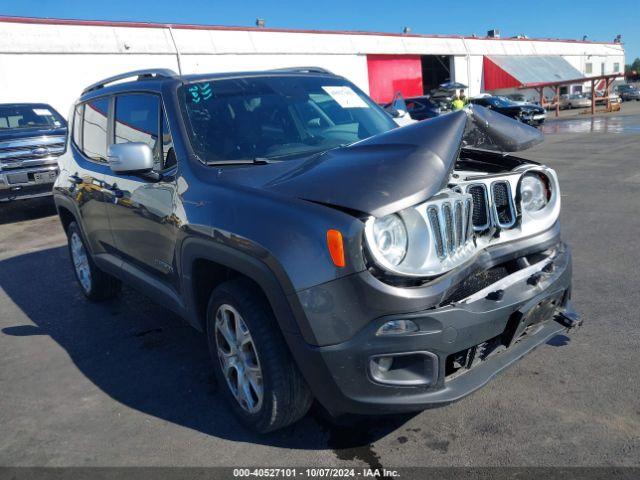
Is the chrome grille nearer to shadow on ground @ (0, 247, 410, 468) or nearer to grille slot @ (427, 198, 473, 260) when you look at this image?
shadow on ground @ (0, 247, 410, 468)

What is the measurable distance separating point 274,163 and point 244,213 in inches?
20.7

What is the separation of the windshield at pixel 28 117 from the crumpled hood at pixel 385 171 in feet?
31.2

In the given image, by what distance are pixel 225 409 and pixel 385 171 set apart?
1741 mm

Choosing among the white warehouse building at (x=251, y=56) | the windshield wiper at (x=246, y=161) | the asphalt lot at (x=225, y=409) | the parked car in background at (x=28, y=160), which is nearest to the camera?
the asphalt lot at (x=225, y=409)

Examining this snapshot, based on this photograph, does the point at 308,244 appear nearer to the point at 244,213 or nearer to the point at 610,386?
the point at 244,213

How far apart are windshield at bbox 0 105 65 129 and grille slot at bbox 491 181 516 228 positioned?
9.97 metres

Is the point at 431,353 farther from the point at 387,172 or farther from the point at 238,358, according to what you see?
the point at 238,358

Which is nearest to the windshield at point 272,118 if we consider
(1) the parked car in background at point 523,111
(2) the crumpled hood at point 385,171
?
(2) the crumpled hood at point 385,171

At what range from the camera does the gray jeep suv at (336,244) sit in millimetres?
2350

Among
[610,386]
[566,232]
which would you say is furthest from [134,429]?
[566,232]

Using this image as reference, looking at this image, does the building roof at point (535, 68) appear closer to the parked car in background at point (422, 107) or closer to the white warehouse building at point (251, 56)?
the white warehouse building at point (251, 56)

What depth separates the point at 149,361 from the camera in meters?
4.03

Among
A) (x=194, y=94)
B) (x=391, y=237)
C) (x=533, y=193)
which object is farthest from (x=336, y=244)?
(x=194, y=94)

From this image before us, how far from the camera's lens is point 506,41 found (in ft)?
151
